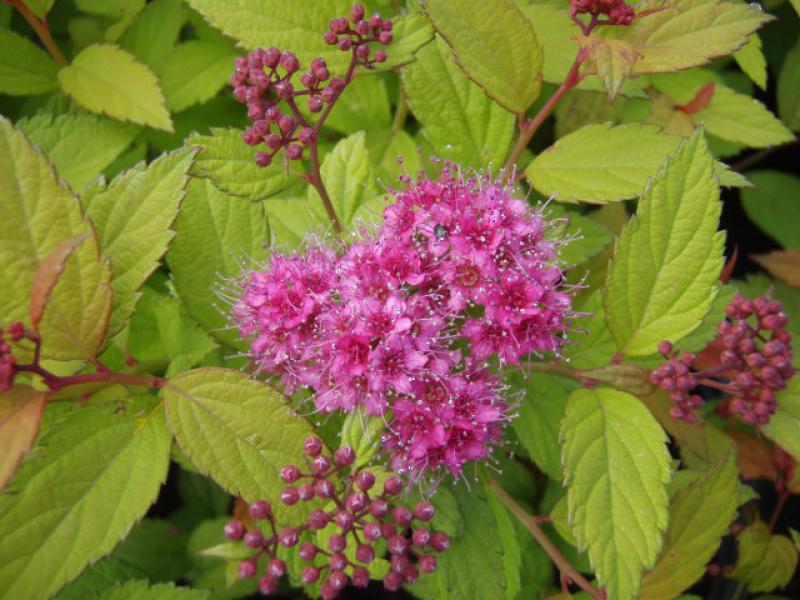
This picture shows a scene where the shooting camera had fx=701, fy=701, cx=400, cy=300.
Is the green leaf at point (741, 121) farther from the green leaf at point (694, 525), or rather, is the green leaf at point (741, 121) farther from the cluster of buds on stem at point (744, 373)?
the green leaf at point (694, 525)

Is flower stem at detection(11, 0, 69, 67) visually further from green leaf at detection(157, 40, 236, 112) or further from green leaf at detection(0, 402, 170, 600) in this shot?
green leaf at detection(0, 402, 170, 600)

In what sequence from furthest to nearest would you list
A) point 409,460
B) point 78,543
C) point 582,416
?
1. point 409,460
2. point 582,416
3. point 78,543

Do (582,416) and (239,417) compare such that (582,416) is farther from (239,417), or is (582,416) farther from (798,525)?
(798,525)

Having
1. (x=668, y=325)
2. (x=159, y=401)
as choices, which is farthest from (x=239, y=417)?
(x=668, y=325)

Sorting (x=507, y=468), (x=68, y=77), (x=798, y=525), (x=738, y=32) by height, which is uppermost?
(x=738, y=32)

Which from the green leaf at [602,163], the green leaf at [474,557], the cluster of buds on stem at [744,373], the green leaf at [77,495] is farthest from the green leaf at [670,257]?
the green leaf at [77,495]

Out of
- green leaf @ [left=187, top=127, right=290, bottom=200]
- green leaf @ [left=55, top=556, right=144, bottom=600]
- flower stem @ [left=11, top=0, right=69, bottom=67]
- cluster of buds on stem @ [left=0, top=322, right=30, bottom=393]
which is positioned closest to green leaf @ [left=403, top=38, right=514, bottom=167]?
green leaf @ [left=187, top=127, right=290, bottom=200]

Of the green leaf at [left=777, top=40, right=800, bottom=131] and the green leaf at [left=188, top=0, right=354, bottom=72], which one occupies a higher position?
the green leaf at [left=188, top=0, right=354, bottom=72]
